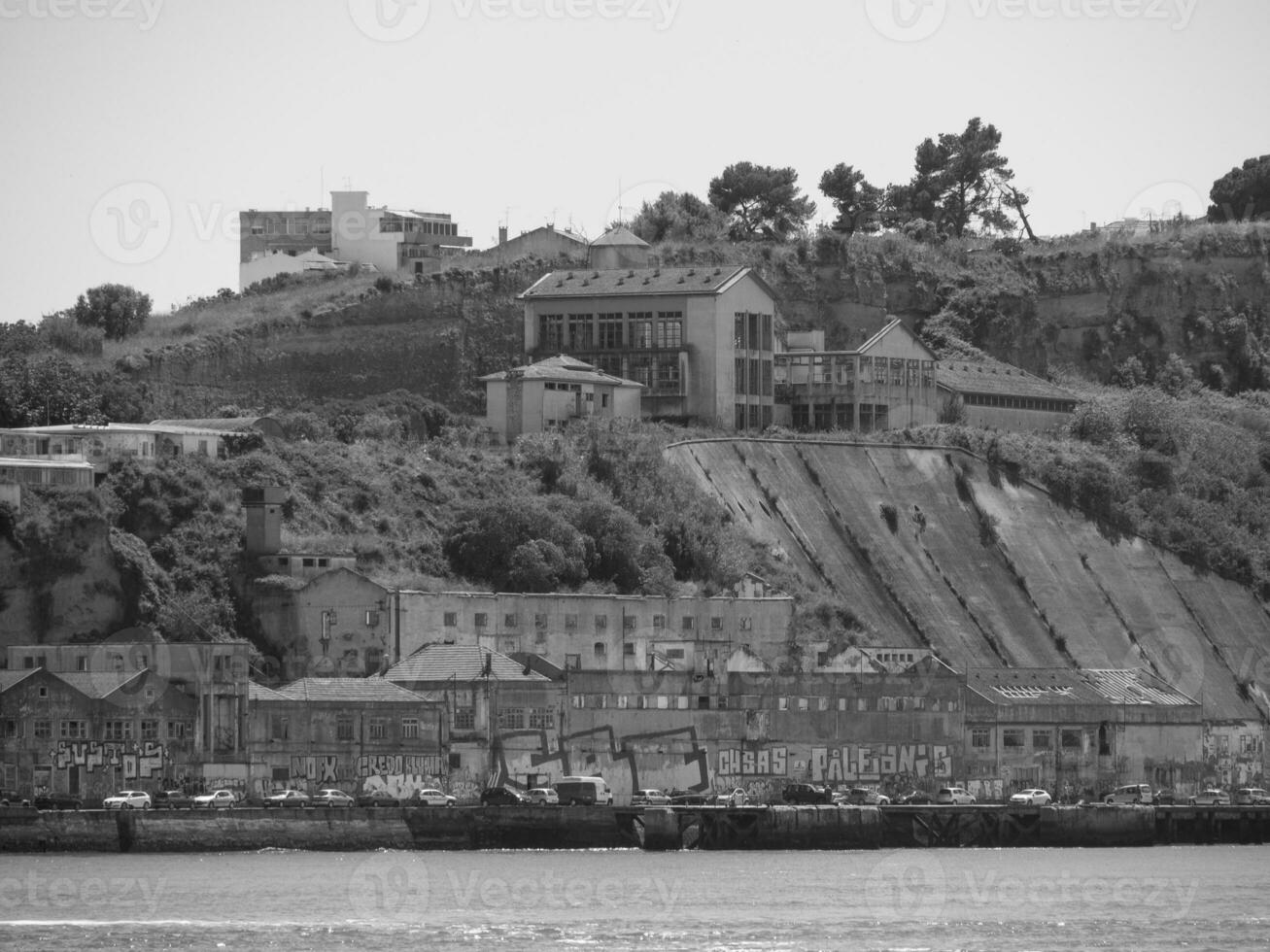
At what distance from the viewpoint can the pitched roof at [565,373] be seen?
129 metres

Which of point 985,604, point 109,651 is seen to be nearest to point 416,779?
point 109,651

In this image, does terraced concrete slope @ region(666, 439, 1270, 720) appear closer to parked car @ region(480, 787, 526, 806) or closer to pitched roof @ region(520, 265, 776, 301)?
pitched roof @ region(520, 265, 776, 301)

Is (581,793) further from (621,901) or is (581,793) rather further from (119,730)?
(621,901)

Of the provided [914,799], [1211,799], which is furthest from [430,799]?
[1211,799]

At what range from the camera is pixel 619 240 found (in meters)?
149

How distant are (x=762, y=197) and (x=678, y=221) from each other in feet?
29.8

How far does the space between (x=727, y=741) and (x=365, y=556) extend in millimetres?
15647

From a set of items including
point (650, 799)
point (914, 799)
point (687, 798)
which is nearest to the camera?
point (650, 799)

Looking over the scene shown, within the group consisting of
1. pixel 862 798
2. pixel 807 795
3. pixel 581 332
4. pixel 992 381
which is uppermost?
pixel 581 332

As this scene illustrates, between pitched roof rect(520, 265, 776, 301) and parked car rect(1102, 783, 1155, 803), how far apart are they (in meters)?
35.1

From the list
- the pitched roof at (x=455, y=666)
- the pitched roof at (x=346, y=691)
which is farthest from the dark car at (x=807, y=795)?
the pitched roof at (x=346, y=691)

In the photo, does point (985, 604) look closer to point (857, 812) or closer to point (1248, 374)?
point (857, 812)

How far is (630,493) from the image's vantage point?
399 feet

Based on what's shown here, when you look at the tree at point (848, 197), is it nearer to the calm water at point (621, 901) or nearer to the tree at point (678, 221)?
the tree at point (678, 221)
